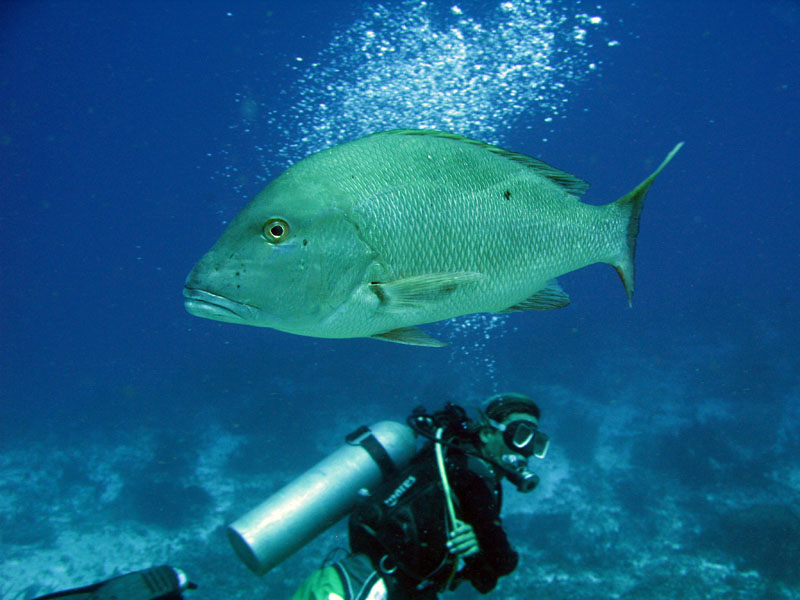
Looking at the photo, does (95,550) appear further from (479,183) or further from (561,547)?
(479,183)

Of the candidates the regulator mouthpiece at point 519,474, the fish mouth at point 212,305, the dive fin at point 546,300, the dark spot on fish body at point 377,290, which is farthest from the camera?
the regulator mouthpiece at point 519,474

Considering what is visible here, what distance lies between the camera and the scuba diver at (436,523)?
2.55 m

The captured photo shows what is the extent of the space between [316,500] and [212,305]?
8.33 feet

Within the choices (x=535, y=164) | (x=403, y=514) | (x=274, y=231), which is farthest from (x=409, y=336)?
(x=403, y=514)

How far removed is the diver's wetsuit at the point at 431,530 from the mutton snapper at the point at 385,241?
60.8 inches

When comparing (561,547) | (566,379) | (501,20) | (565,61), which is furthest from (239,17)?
(561,547)

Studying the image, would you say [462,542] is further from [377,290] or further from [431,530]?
[377,290]

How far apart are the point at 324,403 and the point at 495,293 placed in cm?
1323

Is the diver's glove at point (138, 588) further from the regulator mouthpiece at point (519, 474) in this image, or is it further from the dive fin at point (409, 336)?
the regulator mouthpiece at point (519, 474)

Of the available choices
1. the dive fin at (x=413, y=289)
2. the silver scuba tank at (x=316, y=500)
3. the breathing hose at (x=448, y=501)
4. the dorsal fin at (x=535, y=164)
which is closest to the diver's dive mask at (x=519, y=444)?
the breathing hose at (x=448, y=501)

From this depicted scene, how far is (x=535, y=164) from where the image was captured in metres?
1.84

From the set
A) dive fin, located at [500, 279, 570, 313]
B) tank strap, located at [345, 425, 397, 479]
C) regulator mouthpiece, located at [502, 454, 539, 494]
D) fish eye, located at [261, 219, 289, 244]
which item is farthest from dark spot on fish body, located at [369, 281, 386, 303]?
tank strap, located at [345, 425, 397, 479]

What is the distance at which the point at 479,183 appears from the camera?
5.21ft

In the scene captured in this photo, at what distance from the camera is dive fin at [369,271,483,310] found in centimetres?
133
